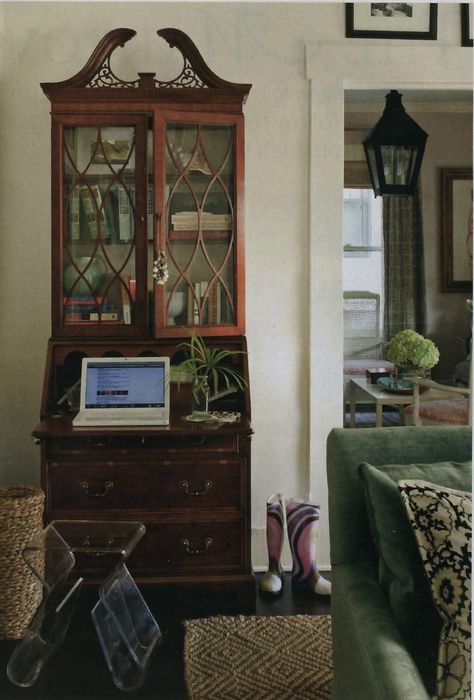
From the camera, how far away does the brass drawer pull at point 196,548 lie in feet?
9.36

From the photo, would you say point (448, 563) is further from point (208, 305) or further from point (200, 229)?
point (200, 229)

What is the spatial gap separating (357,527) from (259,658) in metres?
0.99

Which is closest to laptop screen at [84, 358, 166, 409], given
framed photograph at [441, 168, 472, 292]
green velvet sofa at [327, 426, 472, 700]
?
green velvet sofa at [327, 426, 472, 700]

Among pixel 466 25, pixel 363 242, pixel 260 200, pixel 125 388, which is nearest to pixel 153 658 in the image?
pixel 125 388

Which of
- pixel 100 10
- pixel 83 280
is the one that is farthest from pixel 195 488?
pixel 100 10

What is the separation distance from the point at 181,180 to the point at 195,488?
4.09 feet

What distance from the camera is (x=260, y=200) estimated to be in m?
3.33

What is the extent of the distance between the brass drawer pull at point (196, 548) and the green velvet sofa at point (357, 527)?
106 cm

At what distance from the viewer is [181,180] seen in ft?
9.93

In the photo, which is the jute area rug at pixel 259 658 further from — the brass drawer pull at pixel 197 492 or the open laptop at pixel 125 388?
the open laptop at pixel 125 388

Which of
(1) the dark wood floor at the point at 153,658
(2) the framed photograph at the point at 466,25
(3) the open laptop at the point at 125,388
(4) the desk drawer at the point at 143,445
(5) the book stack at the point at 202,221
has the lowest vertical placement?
(1) the dark wood floor at the point at 153,658

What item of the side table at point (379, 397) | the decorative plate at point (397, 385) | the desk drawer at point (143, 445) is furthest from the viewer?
the decorative plate at point (397, 385)

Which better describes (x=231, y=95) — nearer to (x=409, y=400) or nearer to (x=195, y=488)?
(x=195, y=488)

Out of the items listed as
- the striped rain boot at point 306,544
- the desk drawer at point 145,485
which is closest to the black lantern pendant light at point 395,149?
the desk drawer at point 145,485
